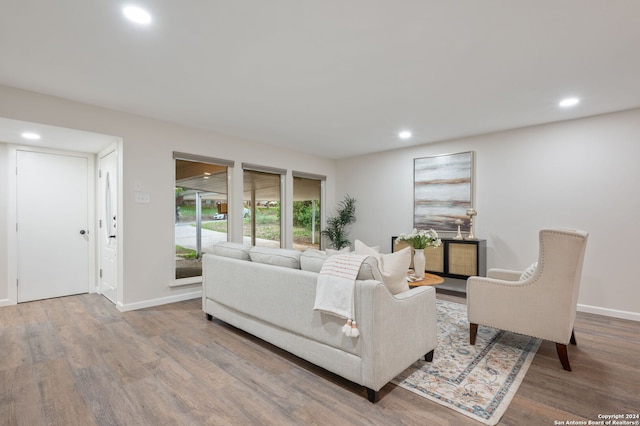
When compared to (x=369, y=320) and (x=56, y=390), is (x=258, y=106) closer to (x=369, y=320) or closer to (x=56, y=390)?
(x=369, y=320)

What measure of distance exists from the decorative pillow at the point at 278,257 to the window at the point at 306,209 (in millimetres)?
3077

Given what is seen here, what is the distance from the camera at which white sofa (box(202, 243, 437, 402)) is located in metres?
1.86

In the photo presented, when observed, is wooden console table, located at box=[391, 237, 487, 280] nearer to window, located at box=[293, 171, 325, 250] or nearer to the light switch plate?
window, located at box=[293, 171, 325, 250]

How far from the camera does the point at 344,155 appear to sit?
6.21m

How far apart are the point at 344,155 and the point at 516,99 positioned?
3.37m

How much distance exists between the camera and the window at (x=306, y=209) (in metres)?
5.98

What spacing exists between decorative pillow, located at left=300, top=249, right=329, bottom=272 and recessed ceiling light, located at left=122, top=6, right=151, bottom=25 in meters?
1.93

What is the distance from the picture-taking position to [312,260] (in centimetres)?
235

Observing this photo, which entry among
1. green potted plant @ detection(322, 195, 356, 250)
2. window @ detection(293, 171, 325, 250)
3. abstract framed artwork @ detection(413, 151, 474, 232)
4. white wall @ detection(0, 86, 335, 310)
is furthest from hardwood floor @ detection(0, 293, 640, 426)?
green potted plant @ detection(322, 195, 356, 250)

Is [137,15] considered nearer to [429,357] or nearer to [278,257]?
[278,257]

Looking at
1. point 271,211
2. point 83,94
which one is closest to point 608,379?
point 271,211

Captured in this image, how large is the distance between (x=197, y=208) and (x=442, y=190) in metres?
3.84

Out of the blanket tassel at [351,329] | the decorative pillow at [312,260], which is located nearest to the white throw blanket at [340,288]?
the blanket tassel at [351,329]

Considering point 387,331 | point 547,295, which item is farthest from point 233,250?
point 547,295
